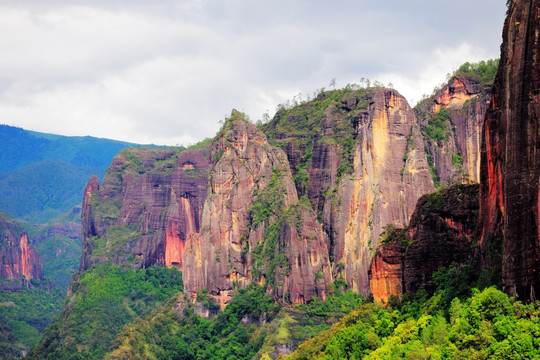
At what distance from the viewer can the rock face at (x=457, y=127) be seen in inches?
4250

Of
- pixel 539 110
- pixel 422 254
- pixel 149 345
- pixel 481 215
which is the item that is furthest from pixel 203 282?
pixel 539 110

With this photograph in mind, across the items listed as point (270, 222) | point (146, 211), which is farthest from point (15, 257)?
point (270, 222)

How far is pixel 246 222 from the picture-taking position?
357ft

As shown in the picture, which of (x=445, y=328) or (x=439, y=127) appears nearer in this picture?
(x=445, y=328)

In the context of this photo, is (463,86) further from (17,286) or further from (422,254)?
(17,286)

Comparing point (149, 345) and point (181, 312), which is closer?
point (149, 345)

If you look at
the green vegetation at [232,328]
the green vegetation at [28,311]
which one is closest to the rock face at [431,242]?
the green vegetation at [232,328]

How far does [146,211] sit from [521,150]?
100741 mm

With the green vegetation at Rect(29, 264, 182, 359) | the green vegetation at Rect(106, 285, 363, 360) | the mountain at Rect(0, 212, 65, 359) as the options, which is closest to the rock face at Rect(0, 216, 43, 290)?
the mountain at Rect(0, 212, 65, 359)

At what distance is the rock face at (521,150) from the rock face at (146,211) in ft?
304

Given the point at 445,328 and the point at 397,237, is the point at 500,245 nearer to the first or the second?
the point at 445,328

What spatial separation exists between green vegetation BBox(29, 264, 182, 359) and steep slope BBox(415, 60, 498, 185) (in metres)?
39.7

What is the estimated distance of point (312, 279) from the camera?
9650cm

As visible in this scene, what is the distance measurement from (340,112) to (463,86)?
1437 centimetres
